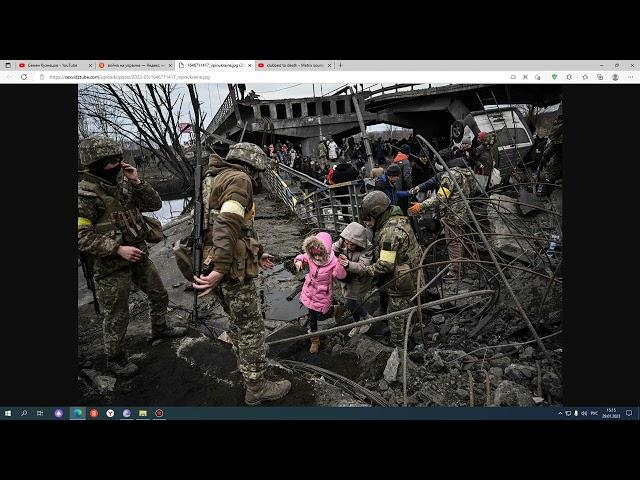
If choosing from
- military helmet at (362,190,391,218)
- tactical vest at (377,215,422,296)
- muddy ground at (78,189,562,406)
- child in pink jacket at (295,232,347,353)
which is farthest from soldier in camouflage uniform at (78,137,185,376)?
tactical vest at (377,215,422,296)

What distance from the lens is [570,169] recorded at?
1742 millimetres

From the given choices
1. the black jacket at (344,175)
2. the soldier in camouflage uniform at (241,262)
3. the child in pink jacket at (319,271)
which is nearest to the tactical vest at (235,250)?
the soldier in camouflage uniform at (241,262)

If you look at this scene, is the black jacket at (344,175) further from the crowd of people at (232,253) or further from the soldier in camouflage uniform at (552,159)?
the soldier in camouflage uniform at (552,159)

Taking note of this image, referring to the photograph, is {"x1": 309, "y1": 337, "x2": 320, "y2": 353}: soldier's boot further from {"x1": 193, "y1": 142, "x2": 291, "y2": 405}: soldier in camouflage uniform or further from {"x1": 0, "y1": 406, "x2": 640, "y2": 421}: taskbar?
{"x1": 0, "y1": 406, "x2": 640, "y2": 421}: taskbar

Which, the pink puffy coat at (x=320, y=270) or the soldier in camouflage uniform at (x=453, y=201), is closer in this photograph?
the pink puffy coat at (x=320, y=270)

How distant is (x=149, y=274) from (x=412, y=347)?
253 centimetres

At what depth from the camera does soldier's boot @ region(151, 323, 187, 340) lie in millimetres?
3064

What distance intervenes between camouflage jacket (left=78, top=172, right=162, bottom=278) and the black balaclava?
0.13ft

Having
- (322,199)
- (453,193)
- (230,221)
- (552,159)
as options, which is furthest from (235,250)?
(322,199)

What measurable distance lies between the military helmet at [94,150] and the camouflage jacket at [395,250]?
231 cm

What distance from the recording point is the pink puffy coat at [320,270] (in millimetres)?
3047

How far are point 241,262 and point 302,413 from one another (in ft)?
3.36
